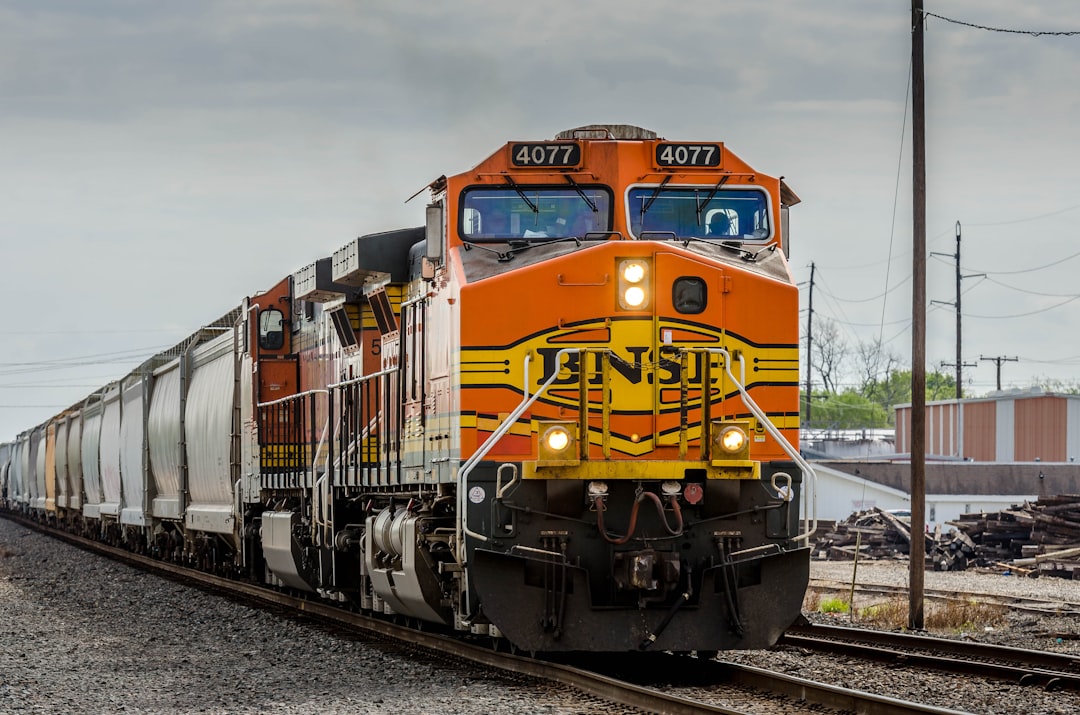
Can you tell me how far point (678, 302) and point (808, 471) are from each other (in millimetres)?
1446

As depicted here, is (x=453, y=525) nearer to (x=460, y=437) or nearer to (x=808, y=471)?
(x=460, y=437)

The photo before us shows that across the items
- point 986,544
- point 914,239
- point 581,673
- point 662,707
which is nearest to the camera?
point 662,707

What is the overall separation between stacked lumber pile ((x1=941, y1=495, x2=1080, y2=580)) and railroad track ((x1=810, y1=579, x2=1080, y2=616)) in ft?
19.2

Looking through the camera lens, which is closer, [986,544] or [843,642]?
[843,642]

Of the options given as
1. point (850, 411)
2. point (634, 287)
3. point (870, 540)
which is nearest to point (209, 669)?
point (634, 287)

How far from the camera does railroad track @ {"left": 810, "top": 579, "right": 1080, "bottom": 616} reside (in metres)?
16.8

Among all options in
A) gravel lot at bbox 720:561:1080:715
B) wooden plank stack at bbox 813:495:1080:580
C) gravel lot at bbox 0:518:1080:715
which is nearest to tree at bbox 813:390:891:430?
wooden plank stack at bbox 813:495:1080:580

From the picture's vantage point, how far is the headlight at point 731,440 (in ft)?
32.0

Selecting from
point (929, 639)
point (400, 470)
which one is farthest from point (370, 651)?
point (929, 639)

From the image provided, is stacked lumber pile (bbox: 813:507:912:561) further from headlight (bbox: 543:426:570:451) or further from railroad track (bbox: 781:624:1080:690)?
headlight (bbox: 543:426:570:451)

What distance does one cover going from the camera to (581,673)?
30.9 feet

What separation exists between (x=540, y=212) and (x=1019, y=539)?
70.0ft

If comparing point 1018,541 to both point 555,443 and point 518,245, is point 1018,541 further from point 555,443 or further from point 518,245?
point 555,443

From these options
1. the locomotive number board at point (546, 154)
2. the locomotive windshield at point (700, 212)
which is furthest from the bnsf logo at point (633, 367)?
the locomotive number board at point (546, 154)
